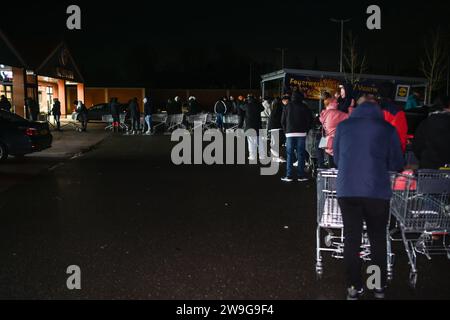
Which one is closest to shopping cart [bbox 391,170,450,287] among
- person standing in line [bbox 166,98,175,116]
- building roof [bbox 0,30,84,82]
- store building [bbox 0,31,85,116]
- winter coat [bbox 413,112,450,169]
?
winter coat [bbox 413,112,450,169]

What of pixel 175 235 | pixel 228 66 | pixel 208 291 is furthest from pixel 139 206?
pixel 228 66

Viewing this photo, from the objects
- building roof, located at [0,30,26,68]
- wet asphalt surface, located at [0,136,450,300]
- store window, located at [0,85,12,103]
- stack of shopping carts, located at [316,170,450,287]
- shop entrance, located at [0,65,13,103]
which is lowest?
wet asphalt surface, located at [0,136,450,300]

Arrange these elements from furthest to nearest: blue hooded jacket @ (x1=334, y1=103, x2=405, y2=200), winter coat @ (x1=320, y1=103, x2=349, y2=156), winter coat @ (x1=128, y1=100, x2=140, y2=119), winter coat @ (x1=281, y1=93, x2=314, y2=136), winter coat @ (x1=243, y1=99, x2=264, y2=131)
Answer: winter coat @ (x1=128, y1=100, x2=140, y2=119) → winter coat @ (x1=243, y1=99, x2=264, y2=131) → winter coat @ (x1=281, y1=93, x2=314, y2=136) → winter coat @ (x1=320, y1=103, x2=349, y2=156) → blue hooded jacket @ (x1=334, y1=103, x2=405, y2=200)

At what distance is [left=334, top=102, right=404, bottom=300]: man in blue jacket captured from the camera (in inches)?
172

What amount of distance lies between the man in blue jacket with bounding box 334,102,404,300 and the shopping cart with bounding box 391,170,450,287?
2.43 feet

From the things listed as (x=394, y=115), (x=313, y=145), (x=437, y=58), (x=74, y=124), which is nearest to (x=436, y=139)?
(x=394, y=115)

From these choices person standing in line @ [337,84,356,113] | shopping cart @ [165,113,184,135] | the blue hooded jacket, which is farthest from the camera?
shopping cart @ [165,113,184,135]

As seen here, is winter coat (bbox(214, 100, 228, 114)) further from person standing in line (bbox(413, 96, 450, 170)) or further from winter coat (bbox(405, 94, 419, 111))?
person standing in line (bbox(413, 96, 450, 170))

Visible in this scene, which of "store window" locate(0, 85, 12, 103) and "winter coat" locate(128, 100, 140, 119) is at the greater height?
"store window" locate(0, 85, 12, 103)

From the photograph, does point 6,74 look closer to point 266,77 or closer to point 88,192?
point 266,77

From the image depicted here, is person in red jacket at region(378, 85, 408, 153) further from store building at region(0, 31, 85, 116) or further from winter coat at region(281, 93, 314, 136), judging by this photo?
store building at region(0, 31, 85, 116)

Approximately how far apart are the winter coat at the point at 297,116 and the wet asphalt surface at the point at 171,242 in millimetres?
1164

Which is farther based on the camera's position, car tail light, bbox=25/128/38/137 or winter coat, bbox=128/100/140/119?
winter coat, bbox=128/100/140/119
